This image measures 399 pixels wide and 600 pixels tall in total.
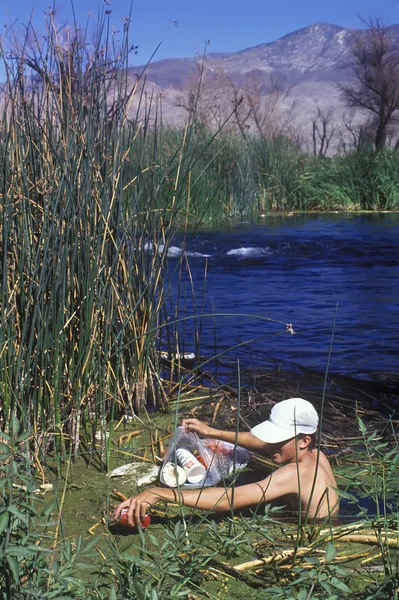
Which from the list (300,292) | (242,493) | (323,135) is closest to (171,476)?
(242,493)

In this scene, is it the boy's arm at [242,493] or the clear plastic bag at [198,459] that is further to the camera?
the clear plastic bag at [198,459]

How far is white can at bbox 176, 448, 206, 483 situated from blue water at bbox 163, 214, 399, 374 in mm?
489

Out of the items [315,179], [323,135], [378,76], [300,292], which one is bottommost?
[300,292]

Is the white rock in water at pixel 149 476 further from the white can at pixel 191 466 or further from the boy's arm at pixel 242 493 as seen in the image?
the boy's arm at pixel 242 493

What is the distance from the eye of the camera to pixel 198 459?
3092 millimetres

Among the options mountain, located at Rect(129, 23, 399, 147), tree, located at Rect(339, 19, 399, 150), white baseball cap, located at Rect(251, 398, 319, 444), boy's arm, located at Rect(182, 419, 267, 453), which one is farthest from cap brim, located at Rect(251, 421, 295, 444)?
mountain, located at Rect(129, 23, 399, 147)

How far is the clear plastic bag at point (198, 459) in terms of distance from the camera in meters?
2.95

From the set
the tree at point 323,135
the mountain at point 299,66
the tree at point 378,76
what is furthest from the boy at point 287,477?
the mountain at point 299,66

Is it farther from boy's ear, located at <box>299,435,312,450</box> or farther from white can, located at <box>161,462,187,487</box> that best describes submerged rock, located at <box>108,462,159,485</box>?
boy's ear, located at <box>299,435,312,450</box>

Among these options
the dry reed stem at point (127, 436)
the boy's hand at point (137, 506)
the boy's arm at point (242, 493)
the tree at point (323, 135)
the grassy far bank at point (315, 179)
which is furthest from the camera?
the tree at point (323, 135)

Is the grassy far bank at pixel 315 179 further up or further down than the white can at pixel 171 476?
further up

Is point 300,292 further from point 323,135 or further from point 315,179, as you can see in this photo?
point 323,135

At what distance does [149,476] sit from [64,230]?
953mm

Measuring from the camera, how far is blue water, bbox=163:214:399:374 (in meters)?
5.35
